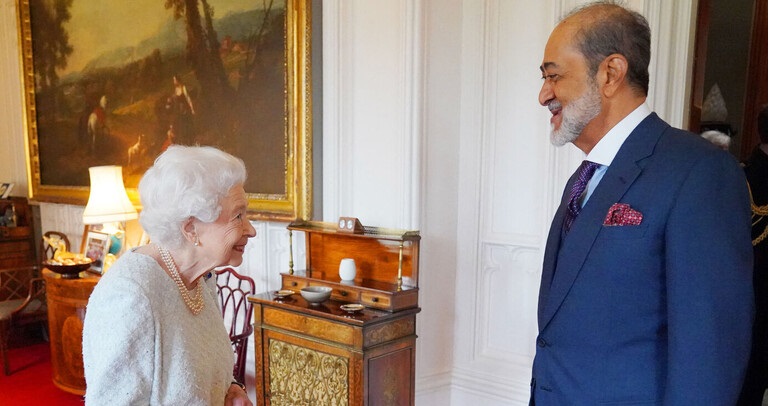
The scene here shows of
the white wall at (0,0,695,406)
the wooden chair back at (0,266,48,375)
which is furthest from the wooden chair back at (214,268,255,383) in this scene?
the wooden chair back at (0,266,48,375)

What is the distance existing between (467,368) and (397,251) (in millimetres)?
941

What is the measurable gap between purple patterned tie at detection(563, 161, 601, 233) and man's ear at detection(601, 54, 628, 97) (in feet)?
0.69

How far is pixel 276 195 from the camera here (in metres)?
3.54

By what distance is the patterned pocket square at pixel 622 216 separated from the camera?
1.24 m

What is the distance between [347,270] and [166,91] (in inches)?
93.1

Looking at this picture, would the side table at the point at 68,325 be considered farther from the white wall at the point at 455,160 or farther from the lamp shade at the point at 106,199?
the white wall at the point at 455,160

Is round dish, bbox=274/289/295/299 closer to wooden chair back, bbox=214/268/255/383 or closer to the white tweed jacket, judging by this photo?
wooden chair back, bbox=214/268/255/383

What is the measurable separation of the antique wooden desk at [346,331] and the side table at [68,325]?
5.74ft

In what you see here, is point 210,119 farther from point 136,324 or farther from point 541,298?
point 541,298

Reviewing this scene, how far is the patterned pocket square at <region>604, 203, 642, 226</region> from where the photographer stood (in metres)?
1.24

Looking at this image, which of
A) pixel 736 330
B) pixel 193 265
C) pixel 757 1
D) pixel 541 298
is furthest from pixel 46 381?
pixel 757 1

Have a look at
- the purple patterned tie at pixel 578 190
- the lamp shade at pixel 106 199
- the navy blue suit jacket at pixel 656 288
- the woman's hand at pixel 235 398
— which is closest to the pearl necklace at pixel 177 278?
the woman's hand at pixel 235 398

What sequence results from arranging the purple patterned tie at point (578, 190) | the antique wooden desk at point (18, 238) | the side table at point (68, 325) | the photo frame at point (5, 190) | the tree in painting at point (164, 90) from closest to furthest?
the purple patterned tie at point (578, 190), the tree in painting at point (164, 90), the side table at point (68, 325), the antique wooden desk at point (18, 238), the photo frame at point (5, 190)

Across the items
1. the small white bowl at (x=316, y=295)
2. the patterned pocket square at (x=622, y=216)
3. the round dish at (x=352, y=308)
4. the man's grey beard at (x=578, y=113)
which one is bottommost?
the round dish at (x=352, y=308)
